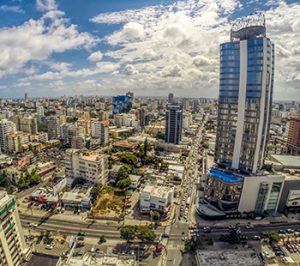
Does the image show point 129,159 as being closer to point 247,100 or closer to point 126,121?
point 247,100

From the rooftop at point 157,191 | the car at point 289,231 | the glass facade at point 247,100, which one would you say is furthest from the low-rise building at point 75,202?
the car at point 289,231

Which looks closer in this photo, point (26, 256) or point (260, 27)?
point (26, 256)

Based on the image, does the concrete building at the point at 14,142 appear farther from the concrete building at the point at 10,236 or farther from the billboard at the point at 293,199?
the billboard at the point at 293,199

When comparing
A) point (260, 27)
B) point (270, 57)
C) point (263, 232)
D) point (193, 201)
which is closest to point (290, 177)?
point (263, 232)

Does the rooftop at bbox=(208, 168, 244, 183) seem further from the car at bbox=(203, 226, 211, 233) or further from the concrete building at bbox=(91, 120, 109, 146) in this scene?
the concrete building at bbox=(91, 120, 109, 146)

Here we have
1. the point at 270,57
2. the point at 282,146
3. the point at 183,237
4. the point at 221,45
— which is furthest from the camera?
the point at 282,146

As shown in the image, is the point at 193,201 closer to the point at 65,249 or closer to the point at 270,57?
the point at 65,249

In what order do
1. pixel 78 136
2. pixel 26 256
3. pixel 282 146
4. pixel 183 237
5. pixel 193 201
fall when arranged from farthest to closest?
1. pixel 282 146
2. pixel 78 136
3. pixel 193 201
4. pixel 183 237
5. pixel 26 256

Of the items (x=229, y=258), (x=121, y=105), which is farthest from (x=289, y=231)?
(x=121, y=105)

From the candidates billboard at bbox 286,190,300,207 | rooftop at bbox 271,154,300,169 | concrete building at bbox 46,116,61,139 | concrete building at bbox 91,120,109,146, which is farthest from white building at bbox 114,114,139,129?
billboard at bbox 286,190,300,207
